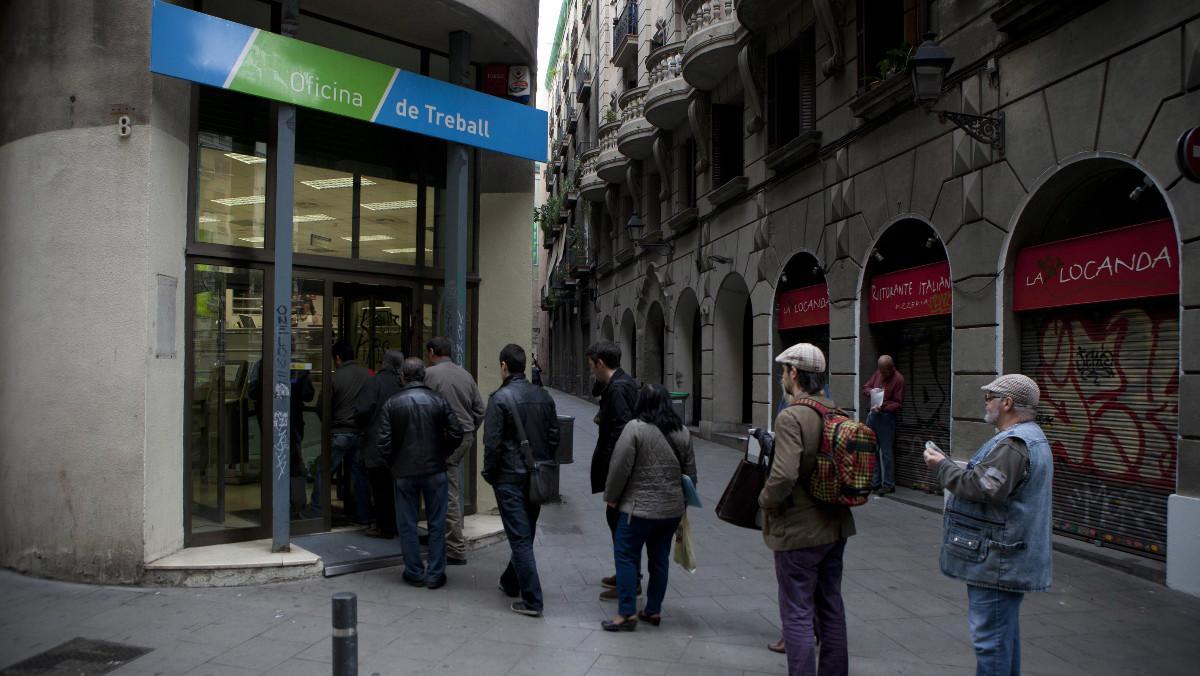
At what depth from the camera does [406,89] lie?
7379 mm

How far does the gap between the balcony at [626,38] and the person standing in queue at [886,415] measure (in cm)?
1709

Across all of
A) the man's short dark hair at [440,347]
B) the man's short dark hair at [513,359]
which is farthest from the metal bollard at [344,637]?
the man's short dark hair at [440,347]

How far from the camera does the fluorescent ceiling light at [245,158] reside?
724cm

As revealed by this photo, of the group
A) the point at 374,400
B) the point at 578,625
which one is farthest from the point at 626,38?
the point at 578,625

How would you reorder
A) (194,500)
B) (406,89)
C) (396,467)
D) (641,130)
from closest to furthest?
(396,467), (194,500), (406,89), (641,130)

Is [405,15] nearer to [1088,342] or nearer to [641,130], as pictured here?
[1088,342]

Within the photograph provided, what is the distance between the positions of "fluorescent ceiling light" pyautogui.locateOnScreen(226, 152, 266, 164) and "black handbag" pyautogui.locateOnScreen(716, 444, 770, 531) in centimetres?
522

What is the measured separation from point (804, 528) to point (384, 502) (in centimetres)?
474

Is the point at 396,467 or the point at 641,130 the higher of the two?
the point at 641,130

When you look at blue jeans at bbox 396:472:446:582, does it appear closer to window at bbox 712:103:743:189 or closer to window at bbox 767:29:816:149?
window at bbox 767:29:816:149

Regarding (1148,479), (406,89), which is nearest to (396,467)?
(406,89)

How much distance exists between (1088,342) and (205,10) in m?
8.69

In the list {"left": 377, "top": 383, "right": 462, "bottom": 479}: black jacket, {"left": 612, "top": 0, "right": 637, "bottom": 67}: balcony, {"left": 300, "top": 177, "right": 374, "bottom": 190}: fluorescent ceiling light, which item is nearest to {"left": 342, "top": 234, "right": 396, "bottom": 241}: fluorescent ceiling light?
{"left": 300, "top": 177, "right": 374, "bottom": 190}: fluorescent ceiling light

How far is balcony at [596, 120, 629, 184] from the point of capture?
26.0 meters
